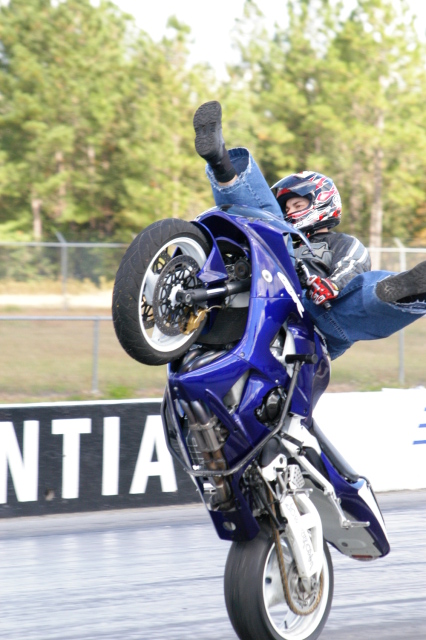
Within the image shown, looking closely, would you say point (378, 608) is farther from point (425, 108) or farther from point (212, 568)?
point (425, 108)

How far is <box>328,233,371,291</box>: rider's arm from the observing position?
14.8 feet

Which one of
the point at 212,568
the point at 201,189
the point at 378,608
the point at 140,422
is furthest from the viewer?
the point at 201,189

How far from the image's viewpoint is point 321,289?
4375 mm

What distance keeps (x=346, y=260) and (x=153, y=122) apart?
26787mm

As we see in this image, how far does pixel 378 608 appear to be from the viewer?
18.0 feet

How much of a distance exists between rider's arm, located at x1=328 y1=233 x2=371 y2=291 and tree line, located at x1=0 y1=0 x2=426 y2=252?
24545 millimetres

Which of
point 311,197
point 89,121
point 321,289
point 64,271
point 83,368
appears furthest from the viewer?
point 89,121

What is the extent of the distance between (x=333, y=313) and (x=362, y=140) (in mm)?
28470

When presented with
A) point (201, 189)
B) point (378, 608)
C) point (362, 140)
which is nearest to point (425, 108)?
point (362, 140)

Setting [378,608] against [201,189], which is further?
[201,189]

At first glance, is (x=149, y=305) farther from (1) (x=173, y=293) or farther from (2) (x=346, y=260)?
(2) (x=346, y=260)

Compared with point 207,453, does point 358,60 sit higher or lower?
higher

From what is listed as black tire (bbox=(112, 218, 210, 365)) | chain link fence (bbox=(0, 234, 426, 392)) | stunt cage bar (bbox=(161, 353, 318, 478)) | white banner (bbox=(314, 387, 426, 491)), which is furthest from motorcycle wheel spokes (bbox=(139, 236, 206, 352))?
chain link fence (bbox=(0, 234, 426, 392))

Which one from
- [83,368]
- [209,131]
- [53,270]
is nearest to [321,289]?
[209,131]
